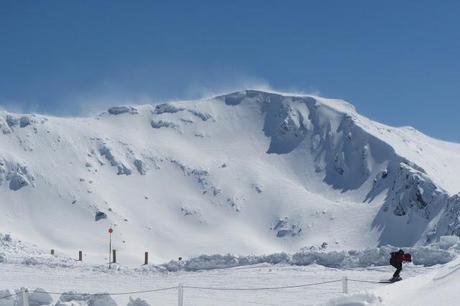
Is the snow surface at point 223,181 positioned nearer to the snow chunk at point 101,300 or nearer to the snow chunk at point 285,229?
the snow chunk at point 285,229

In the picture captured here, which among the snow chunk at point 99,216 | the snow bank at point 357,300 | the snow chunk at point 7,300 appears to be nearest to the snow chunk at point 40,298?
the snow chunk at point 7,300

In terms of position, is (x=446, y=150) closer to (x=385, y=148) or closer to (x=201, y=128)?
(x=385, y=148)

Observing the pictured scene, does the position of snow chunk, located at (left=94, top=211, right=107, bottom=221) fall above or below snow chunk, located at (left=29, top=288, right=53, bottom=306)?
above

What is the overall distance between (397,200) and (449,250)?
60.3 metres

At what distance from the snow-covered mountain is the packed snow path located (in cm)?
3807

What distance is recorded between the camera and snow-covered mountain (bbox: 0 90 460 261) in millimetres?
81500

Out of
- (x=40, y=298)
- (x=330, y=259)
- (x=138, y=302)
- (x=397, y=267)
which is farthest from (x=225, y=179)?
(x=397, y=267)

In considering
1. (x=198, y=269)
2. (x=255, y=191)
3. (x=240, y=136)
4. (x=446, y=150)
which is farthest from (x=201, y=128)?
(x=198, y=269)

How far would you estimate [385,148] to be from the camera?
327 ft

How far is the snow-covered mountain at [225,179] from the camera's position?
267 ft

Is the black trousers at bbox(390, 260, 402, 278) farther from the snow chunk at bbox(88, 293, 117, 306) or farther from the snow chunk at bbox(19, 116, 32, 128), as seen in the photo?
the snow chunk at bbox(19, 116, 32, 128)

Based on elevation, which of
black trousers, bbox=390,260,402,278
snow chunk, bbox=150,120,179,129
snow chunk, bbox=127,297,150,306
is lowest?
snow chunk, bbox=127,297,150,306

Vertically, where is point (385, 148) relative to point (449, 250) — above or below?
above

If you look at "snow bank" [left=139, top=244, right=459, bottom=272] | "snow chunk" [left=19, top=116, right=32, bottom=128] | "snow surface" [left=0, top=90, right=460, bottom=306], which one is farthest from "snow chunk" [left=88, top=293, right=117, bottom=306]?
"snow chunk" [left=19, top=116, right=32, bottom=128]
